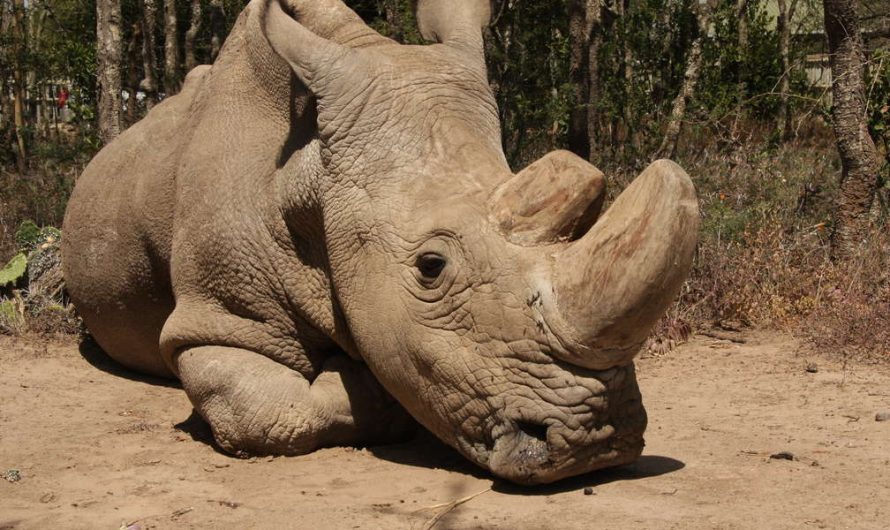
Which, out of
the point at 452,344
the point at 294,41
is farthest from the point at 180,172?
the point at 452,344

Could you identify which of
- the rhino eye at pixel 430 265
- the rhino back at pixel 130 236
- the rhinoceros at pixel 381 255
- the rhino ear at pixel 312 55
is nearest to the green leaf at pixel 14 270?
the rhino back at pixel 130 236

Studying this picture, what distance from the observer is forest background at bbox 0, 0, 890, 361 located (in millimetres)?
8133

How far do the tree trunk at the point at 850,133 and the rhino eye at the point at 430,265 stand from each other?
15.0ft

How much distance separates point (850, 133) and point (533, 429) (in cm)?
503

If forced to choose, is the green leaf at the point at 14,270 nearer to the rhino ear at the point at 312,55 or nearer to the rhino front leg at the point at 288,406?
the rhino front leg at the point at 288,406

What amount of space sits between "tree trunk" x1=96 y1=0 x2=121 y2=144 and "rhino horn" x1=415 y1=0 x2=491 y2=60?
16.1ft

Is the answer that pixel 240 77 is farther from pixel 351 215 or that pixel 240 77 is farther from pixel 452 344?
pixel 452 344

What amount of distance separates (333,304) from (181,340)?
98cm

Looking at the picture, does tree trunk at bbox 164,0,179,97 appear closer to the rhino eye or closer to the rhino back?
the rhino back

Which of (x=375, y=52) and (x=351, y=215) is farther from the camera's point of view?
(x=375, y=52)

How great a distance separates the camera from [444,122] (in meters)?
5.23

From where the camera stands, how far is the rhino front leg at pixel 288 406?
566 cm

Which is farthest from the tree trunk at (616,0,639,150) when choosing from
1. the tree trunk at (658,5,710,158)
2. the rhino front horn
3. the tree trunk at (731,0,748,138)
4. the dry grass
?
the rhino front horn

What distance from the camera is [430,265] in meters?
4.86
